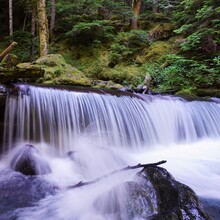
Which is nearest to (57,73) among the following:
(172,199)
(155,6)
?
(172,199)

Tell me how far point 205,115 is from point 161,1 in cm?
1267

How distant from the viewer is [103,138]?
5945mm

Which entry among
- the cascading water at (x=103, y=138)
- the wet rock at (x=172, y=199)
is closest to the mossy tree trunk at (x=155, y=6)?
the cascading water at (x=103, y=138)

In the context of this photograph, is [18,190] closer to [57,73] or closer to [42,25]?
[57,73]

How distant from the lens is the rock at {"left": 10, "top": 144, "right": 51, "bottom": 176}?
408 cm

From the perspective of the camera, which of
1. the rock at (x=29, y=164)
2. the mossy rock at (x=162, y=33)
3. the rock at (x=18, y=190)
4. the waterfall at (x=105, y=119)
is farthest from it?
the mossy rock at (x=162, y=33)

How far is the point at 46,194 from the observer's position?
3.60m

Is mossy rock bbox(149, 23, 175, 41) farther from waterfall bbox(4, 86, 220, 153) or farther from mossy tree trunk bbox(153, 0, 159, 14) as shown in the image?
waterfall bbox(4, 86, 220, 153)

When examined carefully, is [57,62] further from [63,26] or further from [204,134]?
[63,26]

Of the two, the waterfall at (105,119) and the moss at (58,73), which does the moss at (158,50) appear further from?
the waterfall at (105,119)

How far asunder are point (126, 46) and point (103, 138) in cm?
994

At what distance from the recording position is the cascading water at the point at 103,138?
3.50 m

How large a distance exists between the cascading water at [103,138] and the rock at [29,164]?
0.62 feet

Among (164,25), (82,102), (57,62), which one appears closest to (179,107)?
(82,102)
